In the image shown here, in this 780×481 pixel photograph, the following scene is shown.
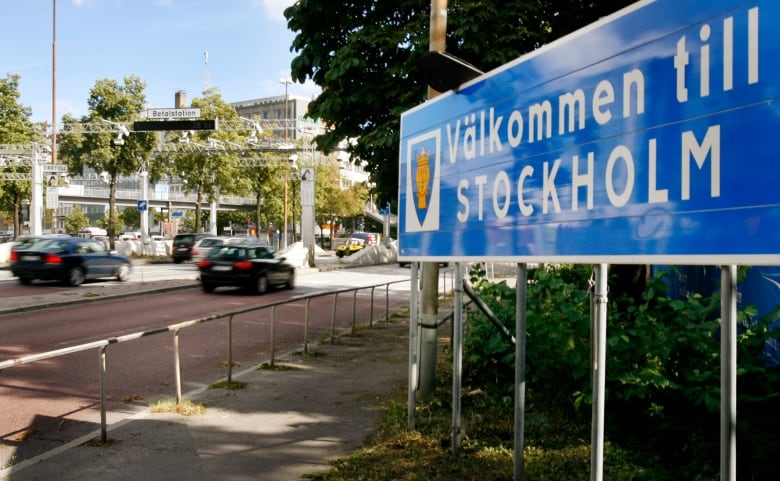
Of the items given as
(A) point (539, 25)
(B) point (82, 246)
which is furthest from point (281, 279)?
(A) point (539, 25)

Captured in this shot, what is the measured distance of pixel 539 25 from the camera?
9.95 m

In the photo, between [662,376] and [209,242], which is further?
[209,242]

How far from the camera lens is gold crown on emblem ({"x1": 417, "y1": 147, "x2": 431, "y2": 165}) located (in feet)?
15.7

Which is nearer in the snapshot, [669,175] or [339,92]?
[669,175]

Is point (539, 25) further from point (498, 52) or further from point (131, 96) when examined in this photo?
point (131, 96)

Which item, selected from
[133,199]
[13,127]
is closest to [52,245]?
[13,127]

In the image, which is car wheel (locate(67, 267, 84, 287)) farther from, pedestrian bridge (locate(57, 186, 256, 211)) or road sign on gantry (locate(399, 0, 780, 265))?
pedestrian bridge (locate(57, 186, 256, 211))

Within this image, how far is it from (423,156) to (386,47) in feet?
17.8

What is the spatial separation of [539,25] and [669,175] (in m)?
7.93

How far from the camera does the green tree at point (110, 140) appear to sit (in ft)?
134

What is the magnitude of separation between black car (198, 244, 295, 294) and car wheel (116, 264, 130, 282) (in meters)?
4.29

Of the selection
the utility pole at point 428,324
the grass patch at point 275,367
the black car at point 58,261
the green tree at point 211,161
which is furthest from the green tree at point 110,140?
the utility pole at point 428,324

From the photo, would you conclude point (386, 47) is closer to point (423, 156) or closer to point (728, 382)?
point (423, 156)

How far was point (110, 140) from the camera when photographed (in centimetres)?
4088
